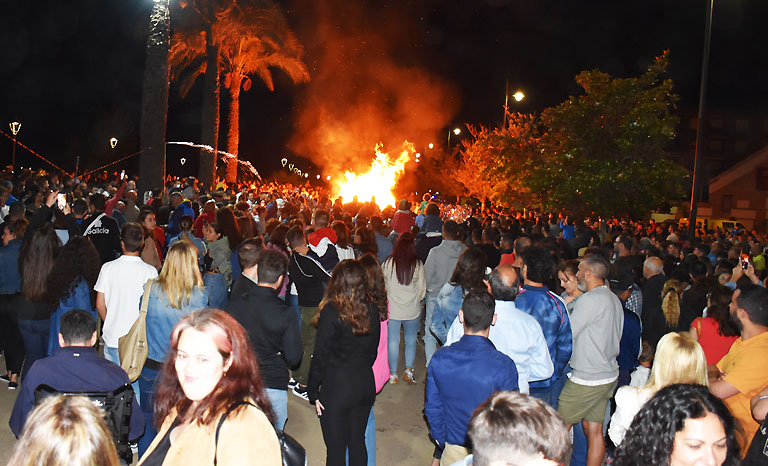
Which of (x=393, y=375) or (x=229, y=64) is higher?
(x=229, y=64)

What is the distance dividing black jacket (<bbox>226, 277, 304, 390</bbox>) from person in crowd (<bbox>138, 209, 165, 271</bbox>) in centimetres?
303

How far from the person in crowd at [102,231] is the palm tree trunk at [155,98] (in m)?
6.94

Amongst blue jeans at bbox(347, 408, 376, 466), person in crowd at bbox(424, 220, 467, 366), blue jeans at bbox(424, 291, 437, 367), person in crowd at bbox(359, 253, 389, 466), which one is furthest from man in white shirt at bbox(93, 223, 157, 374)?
→ person in crowd at bbox(424, 220, 467, 366)

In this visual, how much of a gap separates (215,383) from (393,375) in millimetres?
5960

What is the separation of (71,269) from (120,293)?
3.01ft

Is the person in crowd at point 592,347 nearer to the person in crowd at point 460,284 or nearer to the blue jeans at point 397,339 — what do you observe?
the person in crowd at point 460,284

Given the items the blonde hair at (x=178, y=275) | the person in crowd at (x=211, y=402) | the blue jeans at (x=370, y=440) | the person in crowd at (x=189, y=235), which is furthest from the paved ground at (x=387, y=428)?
the person in crowd at (x=211, y=402)

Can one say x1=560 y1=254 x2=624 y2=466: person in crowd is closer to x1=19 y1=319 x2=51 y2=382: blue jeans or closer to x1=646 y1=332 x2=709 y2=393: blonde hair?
x1=646 y1=332 x2=709 y2=393: blonde hair

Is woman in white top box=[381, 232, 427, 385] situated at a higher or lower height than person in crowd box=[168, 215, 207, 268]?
lower

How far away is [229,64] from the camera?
77.3ft

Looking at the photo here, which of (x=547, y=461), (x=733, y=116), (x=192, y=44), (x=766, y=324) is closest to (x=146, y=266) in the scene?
(x=547, y=461)

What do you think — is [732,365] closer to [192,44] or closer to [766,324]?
[766,324]

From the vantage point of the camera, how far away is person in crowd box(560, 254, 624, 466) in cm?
533

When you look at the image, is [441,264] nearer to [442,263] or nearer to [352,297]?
[442,263]
